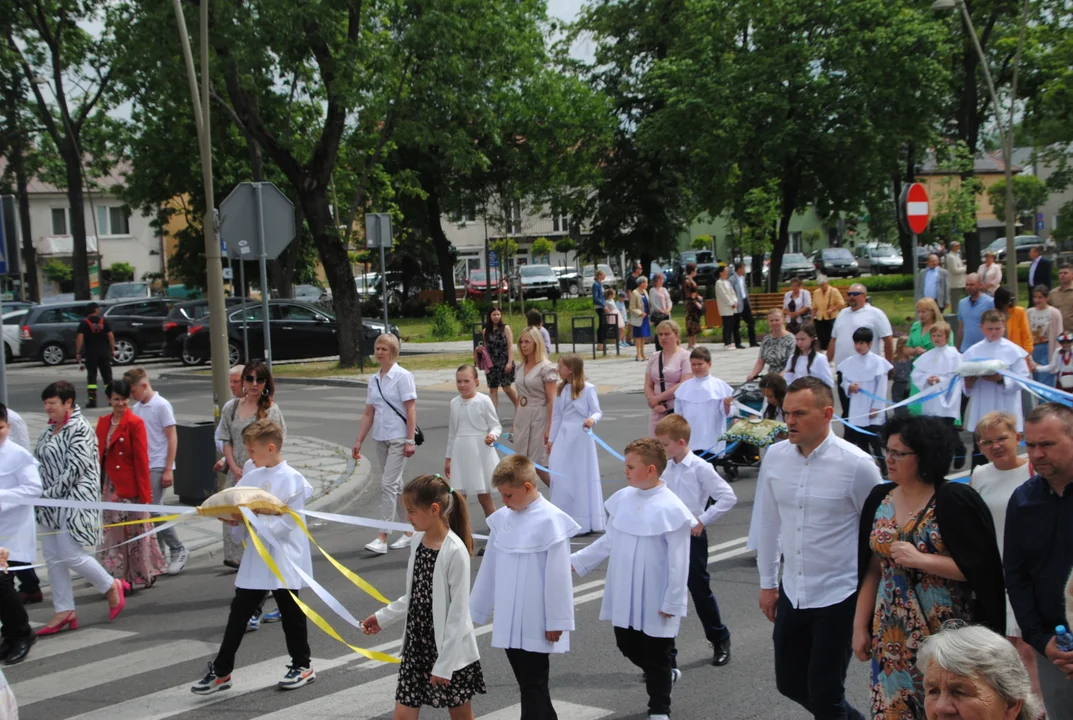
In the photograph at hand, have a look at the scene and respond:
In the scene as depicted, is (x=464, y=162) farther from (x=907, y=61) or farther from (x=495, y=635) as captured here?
(x=495, y=635)

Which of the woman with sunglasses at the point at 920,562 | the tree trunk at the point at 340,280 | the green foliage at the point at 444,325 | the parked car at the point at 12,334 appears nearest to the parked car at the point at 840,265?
the green foliage at the point at 444,325

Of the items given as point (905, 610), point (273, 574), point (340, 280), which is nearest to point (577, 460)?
point (273, 574)

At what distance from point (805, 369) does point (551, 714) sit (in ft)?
24.0

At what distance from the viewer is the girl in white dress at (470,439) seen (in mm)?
9820

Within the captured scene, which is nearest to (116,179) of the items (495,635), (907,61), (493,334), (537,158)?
(537,158)

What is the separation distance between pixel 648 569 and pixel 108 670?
3502mm

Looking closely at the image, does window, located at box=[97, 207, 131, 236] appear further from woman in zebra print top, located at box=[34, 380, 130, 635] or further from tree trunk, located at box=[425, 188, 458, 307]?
woman in zebra print top, located at box=[34, 380, 130, 635]

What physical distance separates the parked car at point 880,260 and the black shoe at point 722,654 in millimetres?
58510

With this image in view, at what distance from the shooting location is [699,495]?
6.59 metres

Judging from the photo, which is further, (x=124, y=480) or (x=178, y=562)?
(x=178, y=562)

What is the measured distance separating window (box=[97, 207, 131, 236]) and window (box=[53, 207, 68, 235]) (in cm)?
223

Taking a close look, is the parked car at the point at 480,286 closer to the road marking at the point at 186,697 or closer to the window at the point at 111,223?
the window at the point at 111,223

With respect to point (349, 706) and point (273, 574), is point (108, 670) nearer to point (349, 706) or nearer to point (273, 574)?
point (273, 574)

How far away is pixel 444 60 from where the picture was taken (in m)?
25.7
